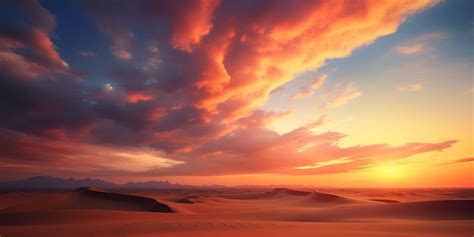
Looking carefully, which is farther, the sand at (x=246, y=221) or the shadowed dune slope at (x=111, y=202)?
the shadowed dune slope at (x=111, y=202)

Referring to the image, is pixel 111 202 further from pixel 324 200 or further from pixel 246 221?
pixel 324 200

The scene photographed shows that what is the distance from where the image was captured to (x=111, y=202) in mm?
37094

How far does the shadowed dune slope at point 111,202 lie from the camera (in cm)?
3312

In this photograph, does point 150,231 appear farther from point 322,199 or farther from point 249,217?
point 322,199

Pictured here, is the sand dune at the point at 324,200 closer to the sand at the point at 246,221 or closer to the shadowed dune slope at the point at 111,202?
the sand at the point at 246,221

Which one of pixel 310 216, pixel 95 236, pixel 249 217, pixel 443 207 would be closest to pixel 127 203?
pixel 249 217

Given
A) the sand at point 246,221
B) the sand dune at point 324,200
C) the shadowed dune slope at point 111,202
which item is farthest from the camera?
the sand dune at point 324,200

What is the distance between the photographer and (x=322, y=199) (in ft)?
143

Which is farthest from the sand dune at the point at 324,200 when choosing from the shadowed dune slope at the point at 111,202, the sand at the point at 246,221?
the shadowed dune slope at the point at 111,202

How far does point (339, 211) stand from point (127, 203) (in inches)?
987

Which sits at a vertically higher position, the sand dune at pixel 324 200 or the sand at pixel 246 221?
the sand at pixel 246 221

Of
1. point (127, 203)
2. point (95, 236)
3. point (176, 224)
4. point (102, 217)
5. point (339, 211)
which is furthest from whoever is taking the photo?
point (127, 203)

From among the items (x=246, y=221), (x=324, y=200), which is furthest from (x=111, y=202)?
(x=324, y=200)

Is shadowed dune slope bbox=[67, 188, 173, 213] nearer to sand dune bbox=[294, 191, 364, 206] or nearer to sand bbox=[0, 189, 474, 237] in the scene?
sand bbox=[0, 189, 474, 237]
